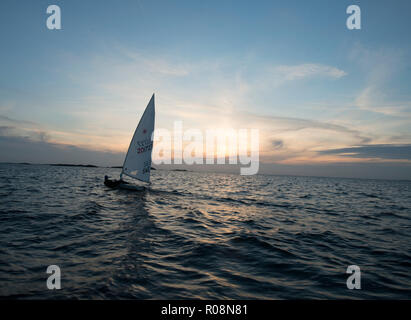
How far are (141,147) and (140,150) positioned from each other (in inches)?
15.6

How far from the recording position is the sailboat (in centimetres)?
2614

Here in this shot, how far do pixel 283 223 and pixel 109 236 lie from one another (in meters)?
10.8

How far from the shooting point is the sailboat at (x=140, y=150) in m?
26.1

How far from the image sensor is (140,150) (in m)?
26.6

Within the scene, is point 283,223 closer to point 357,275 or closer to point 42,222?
point 357,275

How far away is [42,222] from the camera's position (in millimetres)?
11375

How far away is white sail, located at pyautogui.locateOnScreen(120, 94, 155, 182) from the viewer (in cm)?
2612

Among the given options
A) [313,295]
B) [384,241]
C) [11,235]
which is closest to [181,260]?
[313,295]

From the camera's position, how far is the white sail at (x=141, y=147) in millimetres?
26125

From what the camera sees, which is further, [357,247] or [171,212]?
[171,212]

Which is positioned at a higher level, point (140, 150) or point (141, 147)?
point (141, 147)

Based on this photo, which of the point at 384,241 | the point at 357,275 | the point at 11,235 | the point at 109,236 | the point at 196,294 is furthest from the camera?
the point at 384,241

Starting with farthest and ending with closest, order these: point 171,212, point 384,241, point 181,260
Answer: point 171,212, point 384,241, point 181,260
